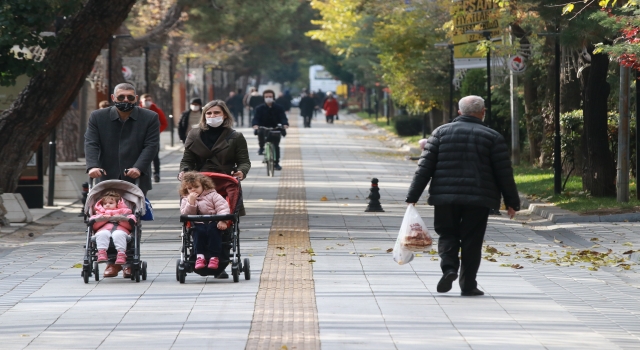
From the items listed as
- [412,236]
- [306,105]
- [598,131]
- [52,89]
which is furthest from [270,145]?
[306,105]

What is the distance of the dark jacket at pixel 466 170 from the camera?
9438mm

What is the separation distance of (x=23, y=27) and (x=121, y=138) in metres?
4.48

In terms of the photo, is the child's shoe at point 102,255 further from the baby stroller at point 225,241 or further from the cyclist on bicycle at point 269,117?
the cyclist on bicycle at point 269,117

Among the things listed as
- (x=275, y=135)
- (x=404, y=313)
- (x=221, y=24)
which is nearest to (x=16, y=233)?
(x=404, y=313)

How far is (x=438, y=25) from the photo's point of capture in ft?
111

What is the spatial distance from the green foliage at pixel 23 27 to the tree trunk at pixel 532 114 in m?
13.4

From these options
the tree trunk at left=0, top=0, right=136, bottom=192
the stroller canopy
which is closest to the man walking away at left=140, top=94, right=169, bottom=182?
the tree trunk at left=0, top=0, right=136, bottom=192

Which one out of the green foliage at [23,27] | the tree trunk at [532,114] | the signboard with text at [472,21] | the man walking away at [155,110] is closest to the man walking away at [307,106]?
the tree trunk at [532,114]

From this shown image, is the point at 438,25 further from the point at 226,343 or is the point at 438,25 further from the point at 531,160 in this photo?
the point at 226,343

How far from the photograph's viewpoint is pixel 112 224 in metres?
10.5

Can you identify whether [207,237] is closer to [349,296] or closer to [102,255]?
[102,255]

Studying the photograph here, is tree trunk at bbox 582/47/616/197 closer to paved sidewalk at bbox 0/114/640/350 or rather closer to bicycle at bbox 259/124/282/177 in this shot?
paved sidewalk at bbox 0/114/640/350

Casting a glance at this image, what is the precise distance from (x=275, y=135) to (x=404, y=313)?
56.8 ft

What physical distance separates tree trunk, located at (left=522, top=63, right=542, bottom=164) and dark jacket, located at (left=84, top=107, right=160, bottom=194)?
16275 millimetres
